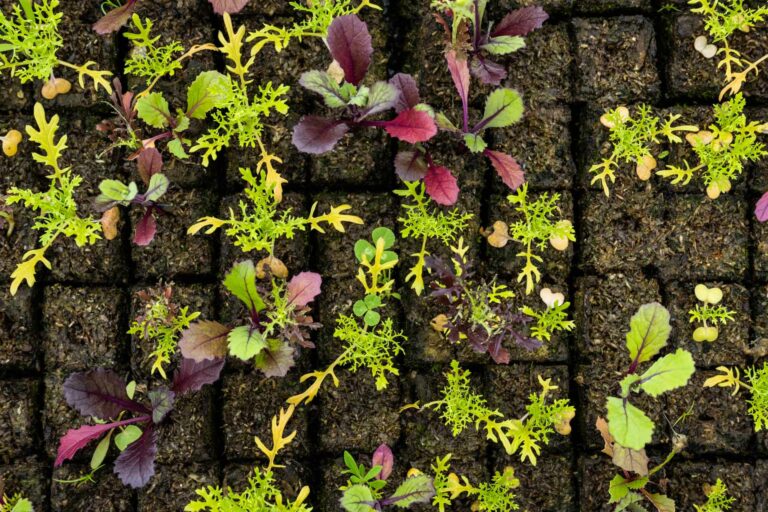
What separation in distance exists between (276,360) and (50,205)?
71cm

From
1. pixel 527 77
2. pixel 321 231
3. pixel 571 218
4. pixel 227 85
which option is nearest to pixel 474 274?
pixel 571 218

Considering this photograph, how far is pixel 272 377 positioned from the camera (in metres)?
1.80

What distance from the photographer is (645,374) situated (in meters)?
1.67

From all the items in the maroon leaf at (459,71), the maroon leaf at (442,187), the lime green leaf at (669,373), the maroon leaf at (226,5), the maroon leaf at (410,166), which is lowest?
the lime green leaf at (669,373)

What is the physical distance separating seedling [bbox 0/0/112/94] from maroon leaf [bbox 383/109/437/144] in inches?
29.7

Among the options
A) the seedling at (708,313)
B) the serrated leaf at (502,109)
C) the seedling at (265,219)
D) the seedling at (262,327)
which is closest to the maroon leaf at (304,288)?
the seedling at (262,327)

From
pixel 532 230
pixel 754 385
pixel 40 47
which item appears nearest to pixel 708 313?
pixel 754 385

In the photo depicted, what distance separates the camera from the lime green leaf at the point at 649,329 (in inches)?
65.2

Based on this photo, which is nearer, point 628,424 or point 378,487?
point 628,424

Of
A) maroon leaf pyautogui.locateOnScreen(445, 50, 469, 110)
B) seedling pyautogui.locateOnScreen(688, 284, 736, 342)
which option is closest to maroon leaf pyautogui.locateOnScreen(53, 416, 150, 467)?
maroon leaf pyautogui.locateOnScreen(445, 50, 469, 110)

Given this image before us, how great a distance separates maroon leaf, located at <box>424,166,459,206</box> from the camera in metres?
1.70

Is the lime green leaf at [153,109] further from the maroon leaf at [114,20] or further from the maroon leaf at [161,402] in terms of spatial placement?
the maroon leaf at [161,402]

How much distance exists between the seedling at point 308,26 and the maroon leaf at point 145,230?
0.51 m

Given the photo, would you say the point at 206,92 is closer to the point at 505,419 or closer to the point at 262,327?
the point at 262,327
